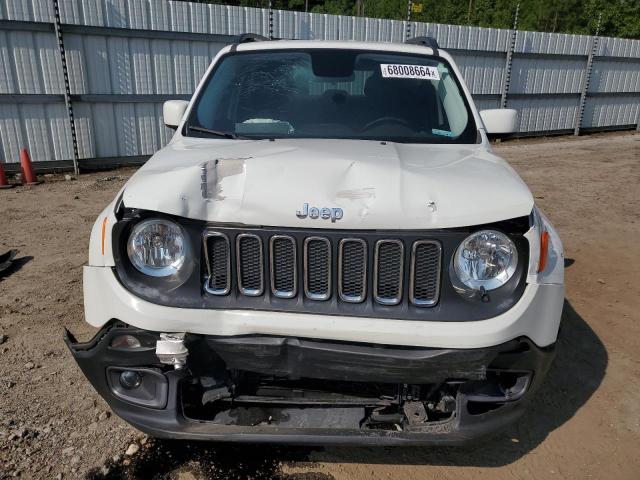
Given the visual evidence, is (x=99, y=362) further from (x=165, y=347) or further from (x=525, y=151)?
(x=525, y=151)

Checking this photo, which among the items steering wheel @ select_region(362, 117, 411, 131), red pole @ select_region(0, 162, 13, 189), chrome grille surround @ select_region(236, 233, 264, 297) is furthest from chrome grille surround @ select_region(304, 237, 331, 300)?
red pole @ select_region(0, 162, 13, 189)

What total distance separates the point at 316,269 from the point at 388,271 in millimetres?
294

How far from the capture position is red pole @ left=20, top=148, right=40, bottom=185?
26.9 feet

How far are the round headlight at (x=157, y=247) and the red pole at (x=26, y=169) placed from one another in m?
7.36

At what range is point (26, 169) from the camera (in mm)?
8234

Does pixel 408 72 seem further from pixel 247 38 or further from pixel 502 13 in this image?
pixel 502 13

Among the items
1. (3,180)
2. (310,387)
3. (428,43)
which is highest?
(428,43)

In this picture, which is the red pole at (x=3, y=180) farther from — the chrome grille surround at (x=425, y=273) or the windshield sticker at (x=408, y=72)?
the chrome grille surround at (x=425, y=273)

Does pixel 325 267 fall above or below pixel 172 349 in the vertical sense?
above

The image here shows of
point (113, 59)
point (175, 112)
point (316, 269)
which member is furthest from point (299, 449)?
point (113, 59)

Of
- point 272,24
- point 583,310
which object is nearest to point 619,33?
point 272,24

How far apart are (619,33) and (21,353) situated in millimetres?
33470

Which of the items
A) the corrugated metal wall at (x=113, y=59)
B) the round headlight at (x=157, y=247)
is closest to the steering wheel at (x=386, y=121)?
the round headlight at (x=157, y=247)

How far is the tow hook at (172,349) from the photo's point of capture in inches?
79.4
